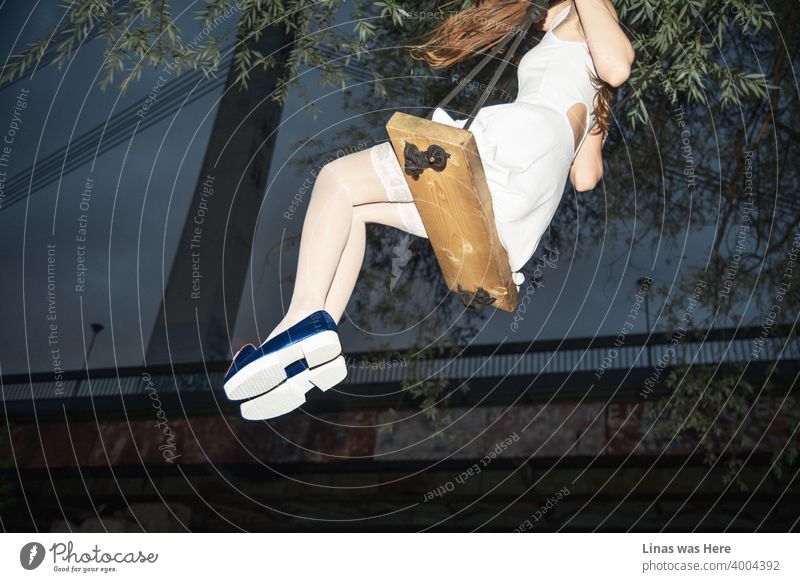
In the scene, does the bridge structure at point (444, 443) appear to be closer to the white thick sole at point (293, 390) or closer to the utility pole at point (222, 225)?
the utility pole at point (222, 225)

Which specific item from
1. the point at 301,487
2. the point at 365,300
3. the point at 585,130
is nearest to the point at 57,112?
the point at 365,300

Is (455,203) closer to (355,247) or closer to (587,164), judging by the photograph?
(355,247)

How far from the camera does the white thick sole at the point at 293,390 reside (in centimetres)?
197

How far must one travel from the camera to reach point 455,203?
178 cm

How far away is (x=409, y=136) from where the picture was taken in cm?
172

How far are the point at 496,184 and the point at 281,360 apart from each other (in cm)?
61

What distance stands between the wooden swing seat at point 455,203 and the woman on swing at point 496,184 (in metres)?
0.08

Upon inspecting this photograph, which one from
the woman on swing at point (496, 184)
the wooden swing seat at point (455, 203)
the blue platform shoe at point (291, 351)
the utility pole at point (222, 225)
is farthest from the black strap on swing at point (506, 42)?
the utility pole at point (222, 225)

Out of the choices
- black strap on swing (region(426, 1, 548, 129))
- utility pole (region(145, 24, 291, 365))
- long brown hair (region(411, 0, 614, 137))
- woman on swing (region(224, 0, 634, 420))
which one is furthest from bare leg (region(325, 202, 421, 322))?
long brown hair (region(411, 0, 614, 137))

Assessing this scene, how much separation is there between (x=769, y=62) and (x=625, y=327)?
88 cm

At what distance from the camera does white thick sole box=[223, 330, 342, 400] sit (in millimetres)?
1860

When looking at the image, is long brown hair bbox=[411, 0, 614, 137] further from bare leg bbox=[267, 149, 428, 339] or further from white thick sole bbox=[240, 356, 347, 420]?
white thick sole bbox=[240, 356, 347, 420]

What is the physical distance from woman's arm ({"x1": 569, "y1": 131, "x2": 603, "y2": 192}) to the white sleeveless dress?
4.4 inches
